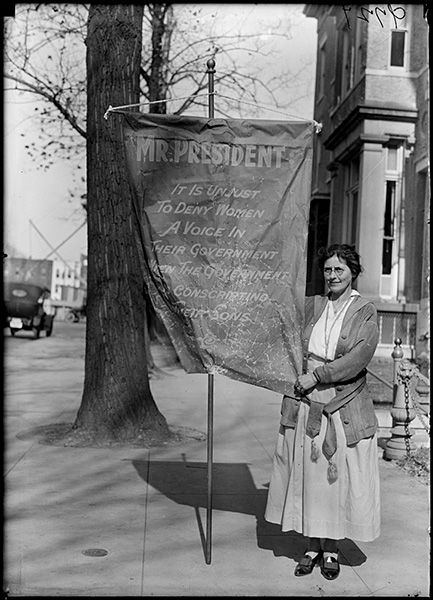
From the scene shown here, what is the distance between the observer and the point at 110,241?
938cm

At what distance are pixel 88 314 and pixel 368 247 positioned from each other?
10.0 metres

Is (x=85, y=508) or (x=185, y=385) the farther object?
(x=185, y=385)

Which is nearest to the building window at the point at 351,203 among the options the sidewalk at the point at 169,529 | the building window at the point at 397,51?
the building window at the point at 397,51

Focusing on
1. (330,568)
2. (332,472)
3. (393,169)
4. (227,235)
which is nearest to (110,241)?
(227,235)

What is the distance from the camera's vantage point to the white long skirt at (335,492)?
4.82 meters

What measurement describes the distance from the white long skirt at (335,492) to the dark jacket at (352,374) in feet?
0.17

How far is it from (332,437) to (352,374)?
15.7 inches

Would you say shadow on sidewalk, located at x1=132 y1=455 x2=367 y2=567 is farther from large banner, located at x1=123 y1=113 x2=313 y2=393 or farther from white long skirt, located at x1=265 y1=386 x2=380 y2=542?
large banner, located at x1=123 y1=113 x2=313 y2=393

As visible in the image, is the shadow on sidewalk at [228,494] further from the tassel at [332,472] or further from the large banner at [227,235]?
the large banner at [227,235]

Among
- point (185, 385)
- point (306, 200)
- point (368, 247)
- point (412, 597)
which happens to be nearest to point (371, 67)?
point (368, 247)

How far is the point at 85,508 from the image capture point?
6.42m

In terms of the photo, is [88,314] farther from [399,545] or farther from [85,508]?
[399,545]

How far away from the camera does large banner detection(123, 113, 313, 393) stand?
500cm

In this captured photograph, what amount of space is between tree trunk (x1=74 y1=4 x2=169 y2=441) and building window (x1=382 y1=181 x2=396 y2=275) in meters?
10.3
